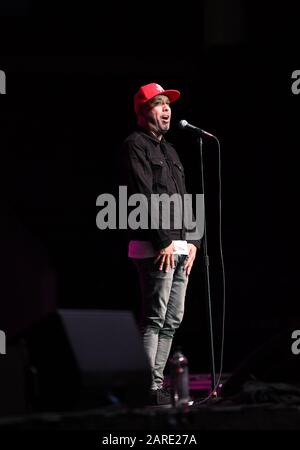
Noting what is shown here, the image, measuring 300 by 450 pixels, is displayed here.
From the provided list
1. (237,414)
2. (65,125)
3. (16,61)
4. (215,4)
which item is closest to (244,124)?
(215,4)

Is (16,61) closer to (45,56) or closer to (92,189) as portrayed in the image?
(45,56)

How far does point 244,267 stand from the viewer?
20.9 feet

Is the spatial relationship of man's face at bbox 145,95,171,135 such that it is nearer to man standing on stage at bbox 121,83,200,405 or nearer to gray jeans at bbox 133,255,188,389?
man standing on stage at bbox 121,83,200,405

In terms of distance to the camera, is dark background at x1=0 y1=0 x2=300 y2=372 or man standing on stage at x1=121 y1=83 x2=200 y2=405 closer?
man standing on stage at x1=121 y1=83 x2=200 y2=405

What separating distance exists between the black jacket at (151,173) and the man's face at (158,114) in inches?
2.2

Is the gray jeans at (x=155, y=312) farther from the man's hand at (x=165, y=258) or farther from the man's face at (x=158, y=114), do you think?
the man's face at (x=158, y=114)

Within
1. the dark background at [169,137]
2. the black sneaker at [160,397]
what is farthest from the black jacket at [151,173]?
the dark background at [169,137]

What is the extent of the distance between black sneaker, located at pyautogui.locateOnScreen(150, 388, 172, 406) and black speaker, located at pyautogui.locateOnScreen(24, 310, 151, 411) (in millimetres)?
977

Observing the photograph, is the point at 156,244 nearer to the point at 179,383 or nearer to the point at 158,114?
the point at 158,114

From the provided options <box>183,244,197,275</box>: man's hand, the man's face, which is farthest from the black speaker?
the man's face

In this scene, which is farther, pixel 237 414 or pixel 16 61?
pixel 16 61

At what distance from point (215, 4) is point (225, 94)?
25.8 inches

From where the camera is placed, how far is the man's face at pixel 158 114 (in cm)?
402

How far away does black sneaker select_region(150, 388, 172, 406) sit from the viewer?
145 inches
